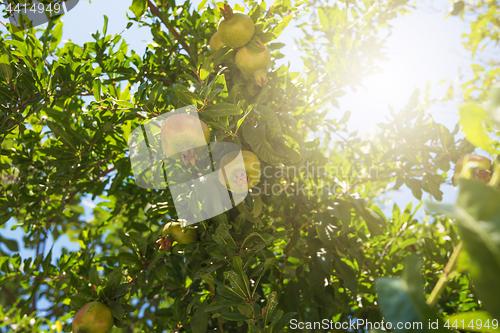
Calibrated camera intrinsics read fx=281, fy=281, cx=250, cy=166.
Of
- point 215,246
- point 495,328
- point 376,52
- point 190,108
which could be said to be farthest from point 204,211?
point 376,52

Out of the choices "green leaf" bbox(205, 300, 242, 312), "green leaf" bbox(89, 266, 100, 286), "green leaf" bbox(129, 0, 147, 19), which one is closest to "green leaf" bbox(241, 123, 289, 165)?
"green leaf" bbox(205, 300, 242, 312)

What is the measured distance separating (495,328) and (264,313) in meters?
0.58

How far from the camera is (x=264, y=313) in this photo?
29.5 inches

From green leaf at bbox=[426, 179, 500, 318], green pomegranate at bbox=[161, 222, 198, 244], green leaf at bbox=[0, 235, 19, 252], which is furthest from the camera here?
green leaf at bbox=[0, 235, 19, 252]

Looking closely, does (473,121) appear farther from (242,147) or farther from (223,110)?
(242,147)

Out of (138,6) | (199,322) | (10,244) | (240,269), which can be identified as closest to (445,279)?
(240,269)

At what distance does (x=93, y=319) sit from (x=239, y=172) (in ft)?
2.37

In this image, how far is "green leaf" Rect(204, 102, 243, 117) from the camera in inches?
31.0

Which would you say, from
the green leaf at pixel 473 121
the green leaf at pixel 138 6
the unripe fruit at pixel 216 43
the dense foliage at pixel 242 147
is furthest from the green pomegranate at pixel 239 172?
the green leaf at pixel 138 6

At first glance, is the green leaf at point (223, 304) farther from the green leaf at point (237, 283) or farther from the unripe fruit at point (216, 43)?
the unripe fruit at point (216, 43)

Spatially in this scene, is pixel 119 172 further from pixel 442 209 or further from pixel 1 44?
pixel 442 209

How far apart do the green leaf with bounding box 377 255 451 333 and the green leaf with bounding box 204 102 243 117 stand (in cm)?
60

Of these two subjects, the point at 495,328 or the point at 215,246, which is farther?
the point at 215,246

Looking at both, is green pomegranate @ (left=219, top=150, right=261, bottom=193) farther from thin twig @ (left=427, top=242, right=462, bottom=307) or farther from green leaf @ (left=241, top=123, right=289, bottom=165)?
thin twig @ (left=427, top=242, right=462, bottom=307)
